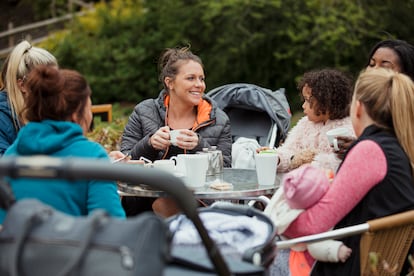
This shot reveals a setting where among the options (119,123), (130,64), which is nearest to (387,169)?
(119,123)

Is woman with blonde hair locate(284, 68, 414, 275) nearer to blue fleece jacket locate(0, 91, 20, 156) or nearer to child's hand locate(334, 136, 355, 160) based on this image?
child's hand locate(334, 136, 355, 160)

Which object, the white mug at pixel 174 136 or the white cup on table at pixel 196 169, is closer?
the white cup on table at pixel 196 169

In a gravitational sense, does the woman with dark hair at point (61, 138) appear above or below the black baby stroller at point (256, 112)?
above

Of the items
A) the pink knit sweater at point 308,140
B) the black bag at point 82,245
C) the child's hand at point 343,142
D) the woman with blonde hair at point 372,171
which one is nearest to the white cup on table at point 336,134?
the child's hand at point 343,142

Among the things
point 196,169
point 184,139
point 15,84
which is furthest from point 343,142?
point 15,84

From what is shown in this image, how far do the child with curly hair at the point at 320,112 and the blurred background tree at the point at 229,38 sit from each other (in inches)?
353

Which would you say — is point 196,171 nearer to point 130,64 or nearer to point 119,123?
point 119,123

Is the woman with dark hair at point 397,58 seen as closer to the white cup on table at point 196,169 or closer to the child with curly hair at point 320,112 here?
the child with curly hair at point 320,112

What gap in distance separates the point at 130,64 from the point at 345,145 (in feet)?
42.5

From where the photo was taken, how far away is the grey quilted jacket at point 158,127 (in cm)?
462

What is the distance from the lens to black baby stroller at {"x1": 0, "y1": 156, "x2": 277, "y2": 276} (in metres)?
1.90

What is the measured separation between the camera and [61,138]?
9.16 ft

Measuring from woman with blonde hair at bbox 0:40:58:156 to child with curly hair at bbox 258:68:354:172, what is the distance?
156 centimetres

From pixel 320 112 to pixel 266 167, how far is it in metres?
0.77
